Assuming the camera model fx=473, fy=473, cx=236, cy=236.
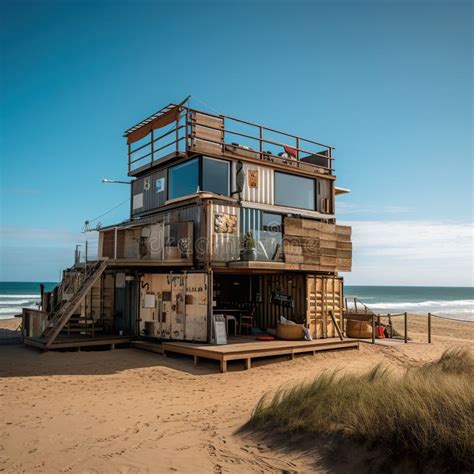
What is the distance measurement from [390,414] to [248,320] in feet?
41.2

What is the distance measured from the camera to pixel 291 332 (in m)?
16.4

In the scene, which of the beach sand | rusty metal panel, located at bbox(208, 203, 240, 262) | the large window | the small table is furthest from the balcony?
the large window

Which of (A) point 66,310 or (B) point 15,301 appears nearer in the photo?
(A) point 66,310

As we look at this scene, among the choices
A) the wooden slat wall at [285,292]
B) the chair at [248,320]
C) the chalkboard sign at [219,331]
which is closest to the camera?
the chalkboard sign at [219,331]

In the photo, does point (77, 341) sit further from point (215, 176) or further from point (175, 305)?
point (215, 176)

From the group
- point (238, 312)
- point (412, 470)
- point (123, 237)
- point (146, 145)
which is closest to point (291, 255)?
point (238, 312)

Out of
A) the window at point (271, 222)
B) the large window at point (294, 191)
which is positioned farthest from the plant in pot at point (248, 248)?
the large window at point (294, 191)

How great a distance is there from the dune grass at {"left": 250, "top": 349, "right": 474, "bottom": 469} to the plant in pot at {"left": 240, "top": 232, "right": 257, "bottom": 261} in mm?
6912

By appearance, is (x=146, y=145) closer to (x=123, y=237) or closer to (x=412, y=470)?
(x=123, y=237)

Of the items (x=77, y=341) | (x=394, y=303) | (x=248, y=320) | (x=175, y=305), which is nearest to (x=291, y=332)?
(x=248, y=320)

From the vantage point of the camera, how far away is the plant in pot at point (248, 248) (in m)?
15.0

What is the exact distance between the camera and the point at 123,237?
18.4 meters

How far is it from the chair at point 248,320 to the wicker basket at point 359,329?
4.23m

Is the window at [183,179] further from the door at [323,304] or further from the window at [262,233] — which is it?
the door at [323,304]
